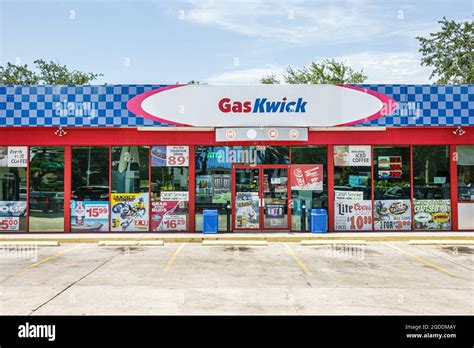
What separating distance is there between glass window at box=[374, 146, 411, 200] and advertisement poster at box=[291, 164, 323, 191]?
2155mm

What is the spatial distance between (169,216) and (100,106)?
4.81 metres

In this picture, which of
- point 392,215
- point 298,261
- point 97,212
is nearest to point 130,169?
point 97,212

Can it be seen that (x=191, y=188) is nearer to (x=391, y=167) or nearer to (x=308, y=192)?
(x=308, y=192)

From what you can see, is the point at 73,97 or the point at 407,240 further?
the point at 73,97

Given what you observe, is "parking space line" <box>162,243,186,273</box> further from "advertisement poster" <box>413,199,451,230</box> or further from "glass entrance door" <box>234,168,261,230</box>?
"advertisement poster" <box>413,199,451,230</box>

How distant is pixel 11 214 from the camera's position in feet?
56.1

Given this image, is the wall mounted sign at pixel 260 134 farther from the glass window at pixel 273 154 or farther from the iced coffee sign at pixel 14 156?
the iced coffee sign at pixel 14 156

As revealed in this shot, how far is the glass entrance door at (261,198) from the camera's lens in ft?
56.2

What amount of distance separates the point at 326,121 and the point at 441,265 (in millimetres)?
6981

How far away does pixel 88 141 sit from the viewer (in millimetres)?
17031

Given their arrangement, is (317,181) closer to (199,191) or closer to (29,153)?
(199,191)

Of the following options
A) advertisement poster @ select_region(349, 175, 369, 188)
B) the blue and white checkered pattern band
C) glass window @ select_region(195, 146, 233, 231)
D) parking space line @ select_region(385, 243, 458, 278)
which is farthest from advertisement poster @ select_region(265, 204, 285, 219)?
the blue and white checkered pattern band

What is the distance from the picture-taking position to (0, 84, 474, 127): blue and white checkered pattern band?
54.4 ft

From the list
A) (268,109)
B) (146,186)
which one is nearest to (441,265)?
(268,109)
